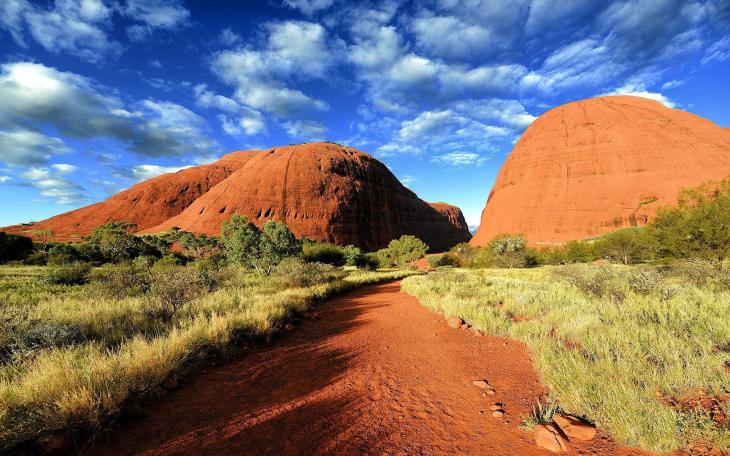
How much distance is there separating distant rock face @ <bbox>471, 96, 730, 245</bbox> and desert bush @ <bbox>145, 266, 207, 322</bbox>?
45660 mm

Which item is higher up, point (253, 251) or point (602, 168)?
point (602, 168)

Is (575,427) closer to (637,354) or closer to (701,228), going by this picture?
(637,354)

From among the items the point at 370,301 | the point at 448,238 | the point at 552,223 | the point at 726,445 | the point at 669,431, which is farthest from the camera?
the point at 448,238

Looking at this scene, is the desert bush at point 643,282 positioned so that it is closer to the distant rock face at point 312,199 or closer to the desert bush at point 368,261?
the desert bush at point 368,261

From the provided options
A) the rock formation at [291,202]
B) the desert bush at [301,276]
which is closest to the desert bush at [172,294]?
the desert bush at [301,276]

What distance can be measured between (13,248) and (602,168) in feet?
278

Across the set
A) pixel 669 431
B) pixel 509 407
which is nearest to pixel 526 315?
pixel 509 407

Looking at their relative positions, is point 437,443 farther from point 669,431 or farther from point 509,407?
point 669,431

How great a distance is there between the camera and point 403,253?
38.4 meters

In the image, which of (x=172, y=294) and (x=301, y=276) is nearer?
(x=172, y=294)

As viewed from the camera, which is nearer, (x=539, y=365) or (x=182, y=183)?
(x=539, y=365)

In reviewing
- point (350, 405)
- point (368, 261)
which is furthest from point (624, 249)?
point (350, 405)

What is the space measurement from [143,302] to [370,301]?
7988mm

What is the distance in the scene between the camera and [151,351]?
4.64 meters
